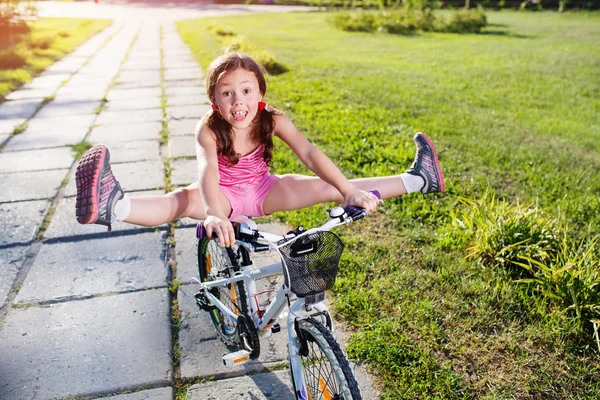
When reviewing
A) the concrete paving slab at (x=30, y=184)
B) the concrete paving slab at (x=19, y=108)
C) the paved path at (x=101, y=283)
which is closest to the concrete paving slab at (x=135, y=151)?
the paved path at (x=101, y=283)

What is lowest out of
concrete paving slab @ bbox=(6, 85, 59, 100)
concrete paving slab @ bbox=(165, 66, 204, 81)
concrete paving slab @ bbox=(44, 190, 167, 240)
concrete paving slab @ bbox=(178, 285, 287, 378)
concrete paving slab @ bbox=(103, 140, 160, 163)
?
concrete paving slab @ bbox=(178, 285, 287, 378)

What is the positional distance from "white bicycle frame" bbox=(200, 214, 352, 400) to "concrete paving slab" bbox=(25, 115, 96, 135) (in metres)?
3.76

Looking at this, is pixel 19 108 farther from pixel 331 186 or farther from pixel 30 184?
pixel 331 186

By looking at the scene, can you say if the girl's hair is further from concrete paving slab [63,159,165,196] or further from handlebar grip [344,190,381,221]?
concrete paving slab [63,159,165,196]

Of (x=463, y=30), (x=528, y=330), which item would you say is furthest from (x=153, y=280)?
(x=463, y=30)

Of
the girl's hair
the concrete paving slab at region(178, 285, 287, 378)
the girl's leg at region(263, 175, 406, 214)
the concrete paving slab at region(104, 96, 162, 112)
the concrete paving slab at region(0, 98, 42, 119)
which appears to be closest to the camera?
the girl's hair

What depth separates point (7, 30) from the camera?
1212 cm

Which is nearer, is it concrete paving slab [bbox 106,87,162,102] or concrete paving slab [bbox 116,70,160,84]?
concrete paving slab [bbox 106,87,162,102]

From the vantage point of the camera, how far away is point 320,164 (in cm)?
219

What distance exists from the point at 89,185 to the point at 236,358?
866mm

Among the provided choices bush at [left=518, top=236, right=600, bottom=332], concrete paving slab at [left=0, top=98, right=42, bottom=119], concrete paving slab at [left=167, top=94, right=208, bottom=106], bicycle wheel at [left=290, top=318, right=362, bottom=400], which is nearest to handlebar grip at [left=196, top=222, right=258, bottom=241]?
bicycle wheel at [left=290, top=318, right=362, bottom=400]

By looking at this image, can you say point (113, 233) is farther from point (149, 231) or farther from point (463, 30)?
point (463, 30)

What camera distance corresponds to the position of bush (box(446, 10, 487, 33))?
14922 millimetres

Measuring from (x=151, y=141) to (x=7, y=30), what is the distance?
9292mm
